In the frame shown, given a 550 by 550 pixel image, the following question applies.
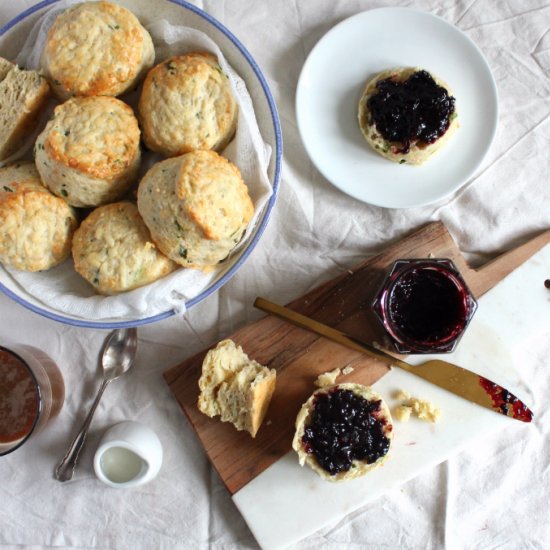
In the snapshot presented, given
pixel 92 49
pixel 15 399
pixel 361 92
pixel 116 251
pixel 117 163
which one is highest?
pixel 92 49

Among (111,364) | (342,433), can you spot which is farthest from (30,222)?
(342,433)

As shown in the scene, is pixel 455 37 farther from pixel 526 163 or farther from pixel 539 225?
pixel 539 225

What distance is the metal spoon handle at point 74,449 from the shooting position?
241 cm

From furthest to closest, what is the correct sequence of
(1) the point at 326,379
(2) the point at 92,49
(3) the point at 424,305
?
1. (1) the point at 326,379
2. (3) the point at 424,305
3. (2) the point at 92,49

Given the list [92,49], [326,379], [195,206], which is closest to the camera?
[195,206]

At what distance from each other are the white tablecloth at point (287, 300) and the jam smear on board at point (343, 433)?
43 centimetres

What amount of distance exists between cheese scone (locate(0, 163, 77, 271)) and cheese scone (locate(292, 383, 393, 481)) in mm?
1035

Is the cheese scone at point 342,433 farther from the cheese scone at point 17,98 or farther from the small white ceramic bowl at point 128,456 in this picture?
the cheese scone at point 17,98

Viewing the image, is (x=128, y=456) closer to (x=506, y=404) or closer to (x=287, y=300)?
(x=287, y=300)

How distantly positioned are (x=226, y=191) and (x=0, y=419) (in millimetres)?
1276

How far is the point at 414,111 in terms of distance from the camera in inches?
88.6

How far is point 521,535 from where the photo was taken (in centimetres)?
252

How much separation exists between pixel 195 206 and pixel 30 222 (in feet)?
1.88

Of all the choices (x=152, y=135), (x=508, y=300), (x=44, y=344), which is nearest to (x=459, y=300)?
(x=508, y=300)
